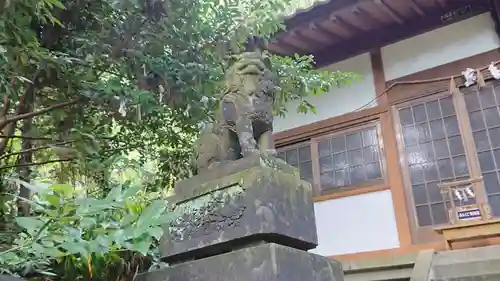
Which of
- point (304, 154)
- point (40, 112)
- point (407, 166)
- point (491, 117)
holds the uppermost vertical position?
point (304, 154)

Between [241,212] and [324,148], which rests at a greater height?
[324,148]

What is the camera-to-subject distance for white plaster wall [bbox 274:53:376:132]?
6754 mm

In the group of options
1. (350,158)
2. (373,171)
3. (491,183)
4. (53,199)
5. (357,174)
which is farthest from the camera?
(350,158)

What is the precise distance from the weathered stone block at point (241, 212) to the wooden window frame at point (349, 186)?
13.1 feet

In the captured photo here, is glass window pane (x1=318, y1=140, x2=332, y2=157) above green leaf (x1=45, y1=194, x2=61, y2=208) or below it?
above

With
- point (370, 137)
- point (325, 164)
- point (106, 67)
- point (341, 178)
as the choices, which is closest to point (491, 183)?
point (370, 137)

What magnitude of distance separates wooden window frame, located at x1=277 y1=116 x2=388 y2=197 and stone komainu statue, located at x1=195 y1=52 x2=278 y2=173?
3941mm

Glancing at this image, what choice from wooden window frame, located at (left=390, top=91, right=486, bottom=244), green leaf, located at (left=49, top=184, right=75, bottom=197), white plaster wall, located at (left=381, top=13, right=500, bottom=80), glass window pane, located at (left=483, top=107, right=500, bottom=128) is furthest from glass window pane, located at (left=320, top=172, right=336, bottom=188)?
green leaf, located at (left=49, top=184, right=75, bottom=197)

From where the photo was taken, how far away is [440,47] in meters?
6.24

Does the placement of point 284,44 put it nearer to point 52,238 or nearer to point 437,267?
point 437,267

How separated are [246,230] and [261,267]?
0.65 feet

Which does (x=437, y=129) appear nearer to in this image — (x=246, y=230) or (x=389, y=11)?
(x=389, y=11)

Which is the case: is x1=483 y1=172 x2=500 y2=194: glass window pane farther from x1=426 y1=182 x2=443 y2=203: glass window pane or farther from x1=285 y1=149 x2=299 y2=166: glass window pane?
x1=285 y1=149 x2=299 y2=166: glass window pane

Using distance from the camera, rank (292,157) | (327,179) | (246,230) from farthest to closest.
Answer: (292,157) < (327,179) < (246,230)
